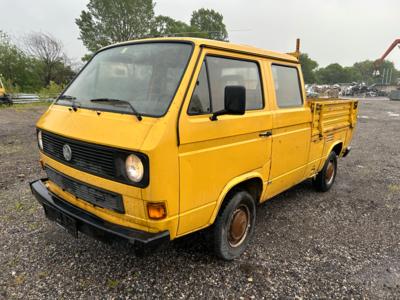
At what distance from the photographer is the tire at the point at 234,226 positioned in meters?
2.82

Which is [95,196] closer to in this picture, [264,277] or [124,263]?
[124,263]

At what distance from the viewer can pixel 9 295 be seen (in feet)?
8.21

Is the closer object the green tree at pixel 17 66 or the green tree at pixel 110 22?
the green tree at pixel 17 66

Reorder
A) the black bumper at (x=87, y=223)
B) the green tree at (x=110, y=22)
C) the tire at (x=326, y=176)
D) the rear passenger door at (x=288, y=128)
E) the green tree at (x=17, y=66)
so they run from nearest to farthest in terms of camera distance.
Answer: the black bumper at (x=87, y=223)
the rear passenger door at (x=288, y=128)
the tire at (x=326, y=176)
the green tree at (x=17, y=66)
the green tree at (x=110, y=22)

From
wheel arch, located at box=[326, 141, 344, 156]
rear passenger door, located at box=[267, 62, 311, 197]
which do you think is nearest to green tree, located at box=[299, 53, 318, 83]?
wheel arch, located at box=[326, 141, 344, 156]

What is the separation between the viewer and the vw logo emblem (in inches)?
98.5

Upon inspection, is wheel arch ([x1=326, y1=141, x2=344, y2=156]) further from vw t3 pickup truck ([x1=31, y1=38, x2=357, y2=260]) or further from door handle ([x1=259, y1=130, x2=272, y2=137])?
door handle ([x1=259, y1=130, x2=272, y2=137])

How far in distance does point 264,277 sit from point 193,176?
136 centimetres

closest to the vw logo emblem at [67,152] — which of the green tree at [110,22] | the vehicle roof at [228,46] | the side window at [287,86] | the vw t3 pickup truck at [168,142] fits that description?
the vw t3 pickup truck at [168,142]

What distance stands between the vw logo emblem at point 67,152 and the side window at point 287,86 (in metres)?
2.33

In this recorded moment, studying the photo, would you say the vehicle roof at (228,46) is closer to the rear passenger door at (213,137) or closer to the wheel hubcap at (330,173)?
the rear passenger door at (213,137)

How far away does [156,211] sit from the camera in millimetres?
2137

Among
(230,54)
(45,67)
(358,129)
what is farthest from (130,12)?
(230,54)

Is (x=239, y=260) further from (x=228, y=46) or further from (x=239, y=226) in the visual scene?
(x=228, y=46)
